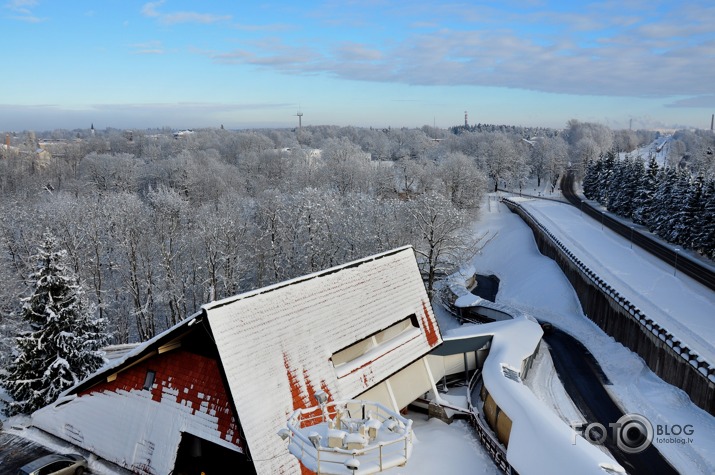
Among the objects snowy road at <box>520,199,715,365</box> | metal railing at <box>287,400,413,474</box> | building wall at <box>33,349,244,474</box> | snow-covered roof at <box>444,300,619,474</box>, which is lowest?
snowy road at <box>520,199,715,365</box>

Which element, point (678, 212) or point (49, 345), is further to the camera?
point (678, 212)

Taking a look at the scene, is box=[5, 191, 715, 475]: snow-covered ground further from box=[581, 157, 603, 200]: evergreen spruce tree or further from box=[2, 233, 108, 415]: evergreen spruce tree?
box=[581, 157, 603, 200]: evergreen spruce tree

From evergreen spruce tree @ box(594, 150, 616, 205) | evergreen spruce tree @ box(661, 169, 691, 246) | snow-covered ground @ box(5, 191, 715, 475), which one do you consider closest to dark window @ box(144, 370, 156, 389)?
snow-covered ground @ box(5, 191, 715, 475)

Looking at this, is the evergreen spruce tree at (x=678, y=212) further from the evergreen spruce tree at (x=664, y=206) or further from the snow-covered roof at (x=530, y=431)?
the snow-covered roof at (x=530, y=431)

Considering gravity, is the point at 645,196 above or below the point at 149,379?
above

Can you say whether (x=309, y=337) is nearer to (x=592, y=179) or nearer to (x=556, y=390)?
(x=556, y=390)

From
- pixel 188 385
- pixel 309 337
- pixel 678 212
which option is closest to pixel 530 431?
pixel 309 337
